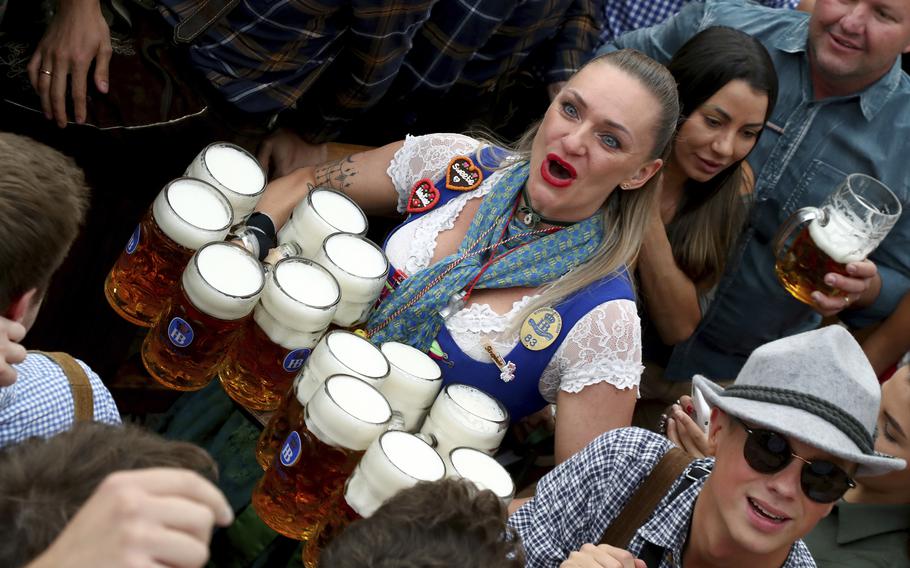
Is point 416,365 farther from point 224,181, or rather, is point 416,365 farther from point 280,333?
point 224,181

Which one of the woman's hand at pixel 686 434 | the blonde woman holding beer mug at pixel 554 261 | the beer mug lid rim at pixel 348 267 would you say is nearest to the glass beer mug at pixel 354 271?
the beer mug lid rim at pixel 348 267

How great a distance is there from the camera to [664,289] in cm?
273

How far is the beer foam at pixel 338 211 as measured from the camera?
2275 mm

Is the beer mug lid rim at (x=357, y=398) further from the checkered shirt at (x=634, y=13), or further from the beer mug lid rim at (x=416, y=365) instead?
the checkered shirt at (x=634, y=13)

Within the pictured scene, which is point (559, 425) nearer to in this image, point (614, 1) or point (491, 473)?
point (491, 473)

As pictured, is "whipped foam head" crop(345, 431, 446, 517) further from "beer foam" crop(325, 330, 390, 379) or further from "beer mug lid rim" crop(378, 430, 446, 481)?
"beer foam" crop(325, 330, 390, 379)

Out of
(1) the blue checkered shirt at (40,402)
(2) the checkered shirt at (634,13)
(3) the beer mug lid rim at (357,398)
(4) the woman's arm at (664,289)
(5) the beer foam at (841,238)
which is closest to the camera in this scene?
(1) the blue checkered shirt at (40,402)

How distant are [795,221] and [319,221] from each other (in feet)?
3.70

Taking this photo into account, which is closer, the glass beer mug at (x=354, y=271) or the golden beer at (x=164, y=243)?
the golden beer at (x=164, y=243)

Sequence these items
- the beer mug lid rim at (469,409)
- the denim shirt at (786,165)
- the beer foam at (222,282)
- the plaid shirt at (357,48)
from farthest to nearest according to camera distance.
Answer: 1. the denim shirt at (786,165)
2. the plaid shirt at (357,48)
3. the beer mug lid rim at (469,409)
4. the beer foam at (222,282)

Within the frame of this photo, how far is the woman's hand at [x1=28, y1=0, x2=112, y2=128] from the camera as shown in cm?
233

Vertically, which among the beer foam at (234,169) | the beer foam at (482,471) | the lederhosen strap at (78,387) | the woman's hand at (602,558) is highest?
the lederhosen strap at (78,387)

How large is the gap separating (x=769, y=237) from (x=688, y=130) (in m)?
0.61

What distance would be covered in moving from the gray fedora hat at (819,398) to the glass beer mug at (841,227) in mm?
841
